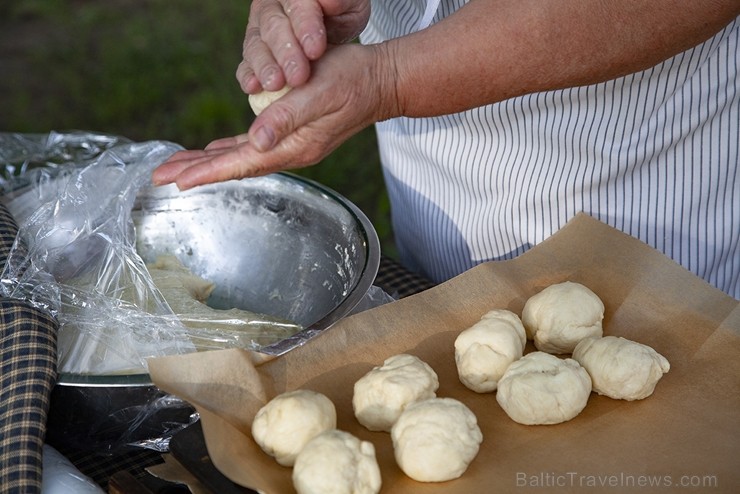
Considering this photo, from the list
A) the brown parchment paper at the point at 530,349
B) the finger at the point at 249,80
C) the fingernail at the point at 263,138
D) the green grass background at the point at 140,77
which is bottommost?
the green grass background at the point at 140,77

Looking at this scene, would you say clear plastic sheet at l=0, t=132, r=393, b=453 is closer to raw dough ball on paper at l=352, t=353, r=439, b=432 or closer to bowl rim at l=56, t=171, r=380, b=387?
bowl rim at l=56, t=171, r=380, b=387

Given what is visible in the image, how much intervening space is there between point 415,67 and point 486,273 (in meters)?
0.43

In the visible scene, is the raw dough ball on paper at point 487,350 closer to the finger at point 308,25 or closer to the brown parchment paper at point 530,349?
the brown parchment paper at point 530,349

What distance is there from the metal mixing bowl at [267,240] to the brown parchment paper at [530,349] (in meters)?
0.19

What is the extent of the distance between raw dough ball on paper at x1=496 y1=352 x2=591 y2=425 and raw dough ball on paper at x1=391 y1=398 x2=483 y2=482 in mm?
85

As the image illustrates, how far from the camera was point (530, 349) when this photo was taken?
1627mm

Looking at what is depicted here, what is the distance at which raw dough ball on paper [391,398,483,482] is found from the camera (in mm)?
1278

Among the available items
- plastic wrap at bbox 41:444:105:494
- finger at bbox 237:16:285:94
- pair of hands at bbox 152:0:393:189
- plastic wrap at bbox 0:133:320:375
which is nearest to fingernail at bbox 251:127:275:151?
pair of hands at bbox 152:0:393:189

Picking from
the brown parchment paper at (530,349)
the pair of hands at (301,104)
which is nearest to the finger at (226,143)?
the pair of hands at (301,104)

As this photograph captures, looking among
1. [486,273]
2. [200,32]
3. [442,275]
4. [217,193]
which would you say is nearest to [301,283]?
[217,193]

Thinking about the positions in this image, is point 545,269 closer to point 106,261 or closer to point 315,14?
point 315,14

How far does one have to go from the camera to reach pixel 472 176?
2045 mm

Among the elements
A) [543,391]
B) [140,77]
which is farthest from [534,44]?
[140,77]

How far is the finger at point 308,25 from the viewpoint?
150 cm
